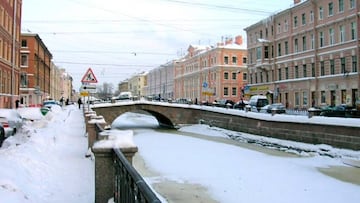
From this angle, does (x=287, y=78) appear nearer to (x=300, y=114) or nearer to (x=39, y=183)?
(x=300, y=114)

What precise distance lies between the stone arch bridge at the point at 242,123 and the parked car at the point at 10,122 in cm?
1912

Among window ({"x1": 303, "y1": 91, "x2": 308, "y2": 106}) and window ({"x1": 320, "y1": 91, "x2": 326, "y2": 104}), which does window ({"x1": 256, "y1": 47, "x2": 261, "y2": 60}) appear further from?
window ({"x1": 320, "y1": 91, "x2": 326, "y2": 104})

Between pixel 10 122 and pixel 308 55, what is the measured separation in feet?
130

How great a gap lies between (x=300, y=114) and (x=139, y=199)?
29.7 metres

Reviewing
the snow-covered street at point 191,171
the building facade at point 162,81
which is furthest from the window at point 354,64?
the building facade at point 162,81

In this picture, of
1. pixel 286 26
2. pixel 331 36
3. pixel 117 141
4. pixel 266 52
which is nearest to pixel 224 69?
pixel 266 52

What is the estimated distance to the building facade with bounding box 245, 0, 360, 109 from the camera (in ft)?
136

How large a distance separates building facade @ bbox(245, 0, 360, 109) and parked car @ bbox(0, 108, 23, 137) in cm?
2950

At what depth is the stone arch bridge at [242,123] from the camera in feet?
83.5

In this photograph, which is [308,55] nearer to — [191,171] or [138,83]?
[191,171]

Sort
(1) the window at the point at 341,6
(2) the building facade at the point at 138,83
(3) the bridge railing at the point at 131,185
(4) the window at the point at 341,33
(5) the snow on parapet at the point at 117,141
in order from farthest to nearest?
1. (2) the building facade at the point at 138,83
2. (1) the window at the point at 341,6
3. (4) the window at the point at 341,33
4. (5) the snow on parapet at the point at 117,141
5. (3) the bridge railing at the point at 131,185

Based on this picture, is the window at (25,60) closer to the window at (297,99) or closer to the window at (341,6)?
the window at (297,99)

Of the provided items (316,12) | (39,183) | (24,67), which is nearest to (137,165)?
(39,183)

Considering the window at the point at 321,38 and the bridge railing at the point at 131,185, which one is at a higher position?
the window at the point at 321,38
